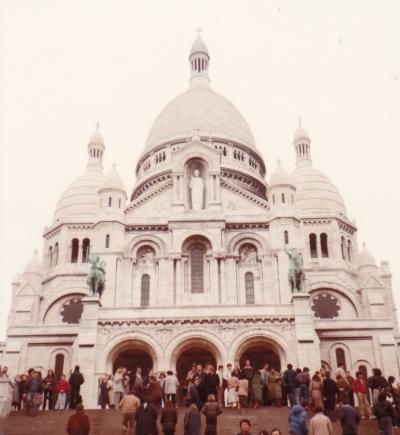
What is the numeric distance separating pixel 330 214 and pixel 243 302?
51.8 feet

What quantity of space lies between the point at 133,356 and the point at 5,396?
12576 mm

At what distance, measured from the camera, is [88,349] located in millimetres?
35688

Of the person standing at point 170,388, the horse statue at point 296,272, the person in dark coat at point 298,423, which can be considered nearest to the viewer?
the person in dark coat at point 298,423

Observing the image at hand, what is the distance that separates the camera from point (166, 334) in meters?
36.3

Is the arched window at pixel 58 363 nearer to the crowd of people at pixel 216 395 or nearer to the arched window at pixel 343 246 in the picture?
the crowd of people at pixel 216 395

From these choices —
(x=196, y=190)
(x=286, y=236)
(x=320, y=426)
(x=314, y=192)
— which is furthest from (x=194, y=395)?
(x=314, y=192)

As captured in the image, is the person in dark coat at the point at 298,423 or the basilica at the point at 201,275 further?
the basilica at the point at 201,275

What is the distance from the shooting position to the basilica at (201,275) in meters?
36.4

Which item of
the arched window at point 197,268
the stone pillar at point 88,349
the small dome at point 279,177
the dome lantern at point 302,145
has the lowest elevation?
the stone pillar at point 88,349

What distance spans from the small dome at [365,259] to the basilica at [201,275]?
0.11m

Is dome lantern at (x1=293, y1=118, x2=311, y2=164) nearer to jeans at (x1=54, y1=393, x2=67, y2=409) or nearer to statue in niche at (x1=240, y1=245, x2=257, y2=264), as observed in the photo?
statue in niche at (x1=240, y1=245, x2=257, y2=264)

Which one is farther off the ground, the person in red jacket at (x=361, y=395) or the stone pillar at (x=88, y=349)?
the stone pillar at (x=88, y=349)

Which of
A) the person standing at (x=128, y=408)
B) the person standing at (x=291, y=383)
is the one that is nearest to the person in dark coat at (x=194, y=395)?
the person standing at (x=128, y=408)

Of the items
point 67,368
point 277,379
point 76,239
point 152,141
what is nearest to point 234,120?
point 152,141
